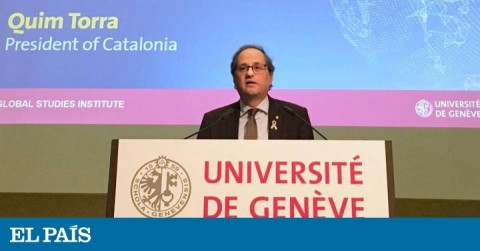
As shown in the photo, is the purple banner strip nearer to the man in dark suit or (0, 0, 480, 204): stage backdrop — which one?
(0, 0, 480, 204): stage backdrop

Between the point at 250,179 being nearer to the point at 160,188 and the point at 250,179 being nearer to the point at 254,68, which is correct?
the point at 160,188

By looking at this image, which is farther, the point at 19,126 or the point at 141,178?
the point at 19,126

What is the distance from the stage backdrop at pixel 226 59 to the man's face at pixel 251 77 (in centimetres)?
59

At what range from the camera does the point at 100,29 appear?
282 cm

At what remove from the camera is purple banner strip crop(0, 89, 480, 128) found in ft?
8.83

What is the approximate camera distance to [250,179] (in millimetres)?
1321

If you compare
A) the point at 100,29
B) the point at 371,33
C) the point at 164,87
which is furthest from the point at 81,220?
the point at 371,33

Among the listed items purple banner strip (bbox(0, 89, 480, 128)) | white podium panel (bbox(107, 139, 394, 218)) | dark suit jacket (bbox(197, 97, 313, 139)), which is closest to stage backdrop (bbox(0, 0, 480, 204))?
purple banner strip (bbox(0, 89, 480, 128))

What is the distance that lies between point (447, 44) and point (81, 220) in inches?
86.4

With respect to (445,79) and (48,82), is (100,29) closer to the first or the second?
(48,82)

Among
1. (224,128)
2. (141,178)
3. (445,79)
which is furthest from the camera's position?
(445,79)

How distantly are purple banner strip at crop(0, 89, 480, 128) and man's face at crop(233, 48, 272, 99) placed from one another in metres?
0.58

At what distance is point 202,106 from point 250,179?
1420 mm

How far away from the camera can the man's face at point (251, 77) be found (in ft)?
6.87
